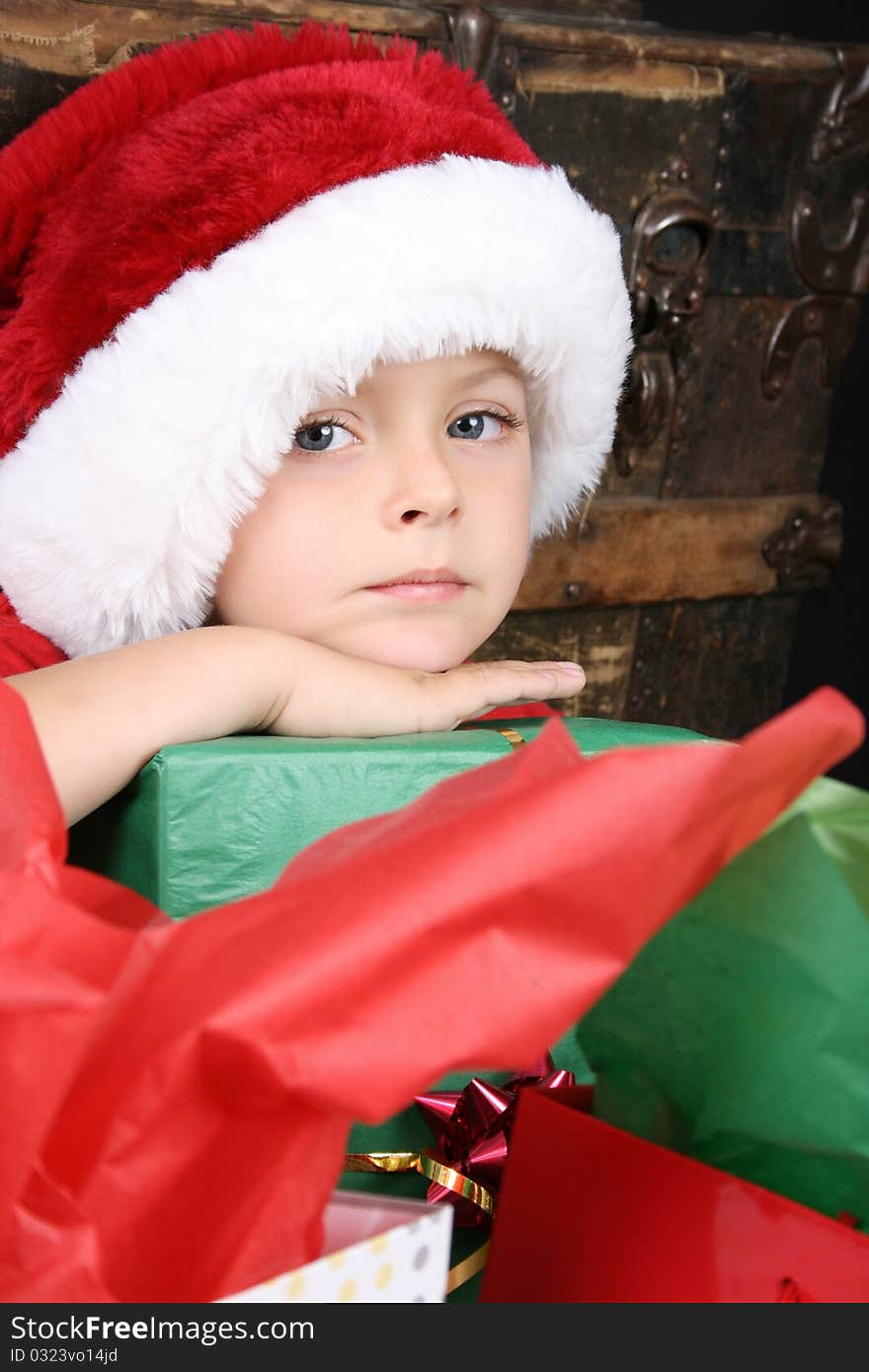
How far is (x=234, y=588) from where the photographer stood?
2.66 feet

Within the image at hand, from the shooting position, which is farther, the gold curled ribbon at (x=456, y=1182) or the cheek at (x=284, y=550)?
the cheek at (x=284, y=550)

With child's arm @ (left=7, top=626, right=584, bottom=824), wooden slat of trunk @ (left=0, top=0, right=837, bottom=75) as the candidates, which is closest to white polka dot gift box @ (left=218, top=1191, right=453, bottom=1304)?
child's arm @ (left=7, top=626, right=584, bottom=824)

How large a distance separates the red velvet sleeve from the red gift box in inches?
18.8

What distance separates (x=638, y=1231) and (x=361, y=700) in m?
0.32

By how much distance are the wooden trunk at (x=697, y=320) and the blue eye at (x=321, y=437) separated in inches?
21.5

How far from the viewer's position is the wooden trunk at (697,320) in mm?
1336

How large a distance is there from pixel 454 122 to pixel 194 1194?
65cm

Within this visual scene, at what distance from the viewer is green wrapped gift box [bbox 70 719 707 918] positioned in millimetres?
560

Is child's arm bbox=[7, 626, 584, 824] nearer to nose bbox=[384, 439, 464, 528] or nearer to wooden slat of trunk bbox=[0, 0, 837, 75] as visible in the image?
nose bbox=[384, 439, 464, 528]

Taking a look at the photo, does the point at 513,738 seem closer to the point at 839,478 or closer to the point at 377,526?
the point at 377,526

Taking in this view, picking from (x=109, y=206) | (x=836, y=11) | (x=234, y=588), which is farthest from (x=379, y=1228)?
(x=836, y=11)

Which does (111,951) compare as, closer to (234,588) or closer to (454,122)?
(234,588)

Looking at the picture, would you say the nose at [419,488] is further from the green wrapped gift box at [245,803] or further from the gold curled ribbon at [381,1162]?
the gold curled ribbon at [381,1162]

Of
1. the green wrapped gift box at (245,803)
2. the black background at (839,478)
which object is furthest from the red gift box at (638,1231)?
the black background at (839,478)
